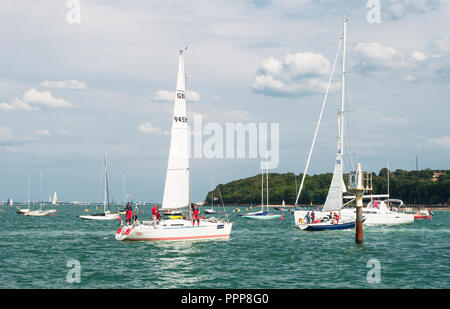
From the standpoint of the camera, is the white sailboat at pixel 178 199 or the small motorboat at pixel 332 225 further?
the small motorboat at pixel 332 225

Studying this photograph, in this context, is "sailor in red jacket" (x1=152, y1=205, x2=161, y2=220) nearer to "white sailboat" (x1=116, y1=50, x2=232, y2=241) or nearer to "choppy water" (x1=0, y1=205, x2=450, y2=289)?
"white sailboat" (x1=116, y1=50, x2=232, y2=241)

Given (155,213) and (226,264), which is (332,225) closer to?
(155,213)

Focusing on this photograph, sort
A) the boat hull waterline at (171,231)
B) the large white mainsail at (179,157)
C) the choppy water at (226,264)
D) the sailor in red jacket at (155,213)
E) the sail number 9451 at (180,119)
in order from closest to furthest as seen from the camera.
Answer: the choppy water at (226,264) → the boat hull waterline at (171,231) → the sailor in red jacket at (155,213) → the sail number 9451 at (180,119) → the large white mainsail at (179,157)

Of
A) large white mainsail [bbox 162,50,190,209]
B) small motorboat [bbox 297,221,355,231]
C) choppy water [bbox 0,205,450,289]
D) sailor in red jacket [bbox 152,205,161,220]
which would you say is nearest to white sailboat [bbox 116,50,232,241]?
large white mainsail [bbox 162,50,190,209]

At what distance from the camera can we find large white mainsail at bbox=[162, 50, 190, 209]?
44.5 meters

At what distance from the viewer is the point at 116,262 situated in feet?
112

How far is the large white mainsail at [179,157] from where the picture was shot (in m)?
44.5

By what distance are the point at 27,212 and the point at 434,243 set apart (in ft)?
428

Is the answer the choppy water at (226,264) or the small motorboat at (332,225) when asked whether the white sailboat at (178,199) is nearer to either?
the choppy water at (226,264)

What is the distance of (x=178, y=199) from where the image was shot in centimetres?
4509

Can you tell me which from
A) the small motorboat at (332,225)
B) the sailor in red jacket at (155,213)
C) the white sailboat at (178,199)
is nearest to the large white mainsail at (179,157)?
the white sailboat at (178,199)
